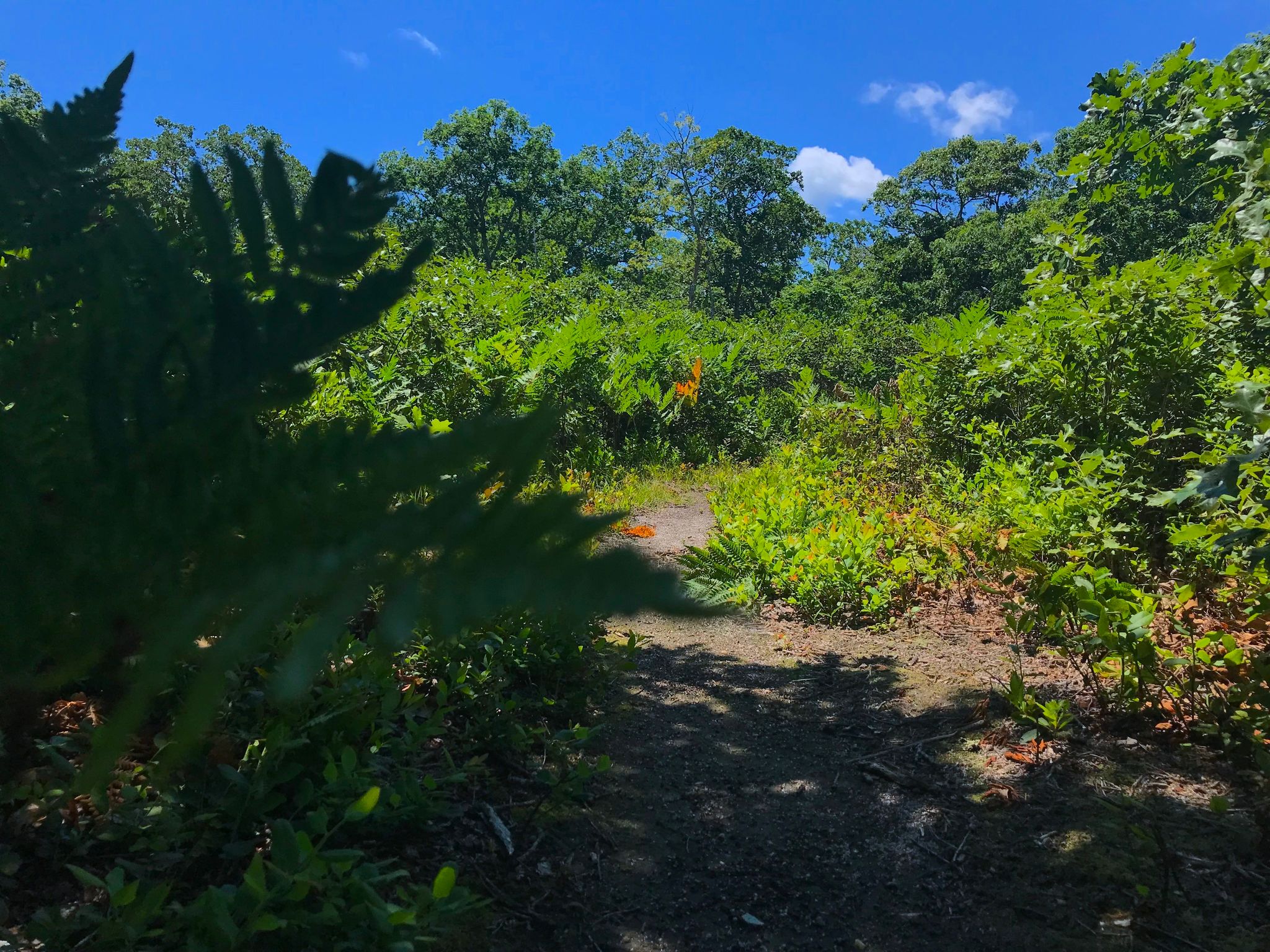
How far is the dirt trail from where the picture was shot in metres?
2.39

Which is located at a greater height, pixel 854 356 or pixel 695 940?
pixel 854 356

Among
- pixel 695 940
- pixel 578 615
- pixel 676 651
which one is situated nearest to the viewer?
pixel 578 615

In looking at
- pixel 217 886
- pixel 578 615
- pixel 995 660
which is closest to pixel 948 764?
pixel 995 660

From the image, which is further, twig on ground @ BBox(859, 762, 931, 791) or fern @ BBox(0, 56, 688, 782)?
twig on ground @ BBox(859, 762, 931, 791)

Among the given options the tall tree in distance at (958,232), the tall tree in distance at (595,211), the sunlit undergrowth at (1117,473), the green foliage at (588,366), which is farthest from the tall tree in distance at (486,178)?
the sunlit undergrowth at (1117,473)

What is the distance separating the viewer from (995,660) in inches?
166

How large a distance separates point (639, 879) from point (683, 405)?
376 inches

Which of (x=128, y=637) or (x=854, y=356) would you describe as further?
(x=854, y=356)

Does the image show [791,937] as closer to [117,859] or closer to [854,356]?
[117,859]

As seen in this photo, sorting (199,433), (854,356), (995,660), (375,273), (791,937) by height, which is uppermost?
(854,356)

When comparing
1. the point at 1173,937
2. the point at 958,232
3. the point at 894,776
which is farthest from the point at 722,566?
the point at 958,232

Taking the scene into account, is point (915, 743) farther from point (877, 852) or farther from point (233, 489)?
point (233, 489)

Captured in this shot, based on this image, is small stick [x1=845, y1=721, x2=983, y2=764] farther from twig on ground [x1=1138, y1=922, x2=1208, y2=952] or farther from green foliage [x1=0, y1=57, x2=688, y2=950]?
green foliage [x1=0, y1=57, x2=688, y2=950]

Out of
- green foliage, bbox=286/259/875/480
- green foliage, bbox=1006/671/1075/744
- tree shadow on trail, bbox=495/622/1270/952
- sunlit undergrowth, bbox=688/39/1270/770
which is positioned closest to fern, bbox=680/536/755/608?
sunlit undergrowth, bbox=688/39/1270/770
